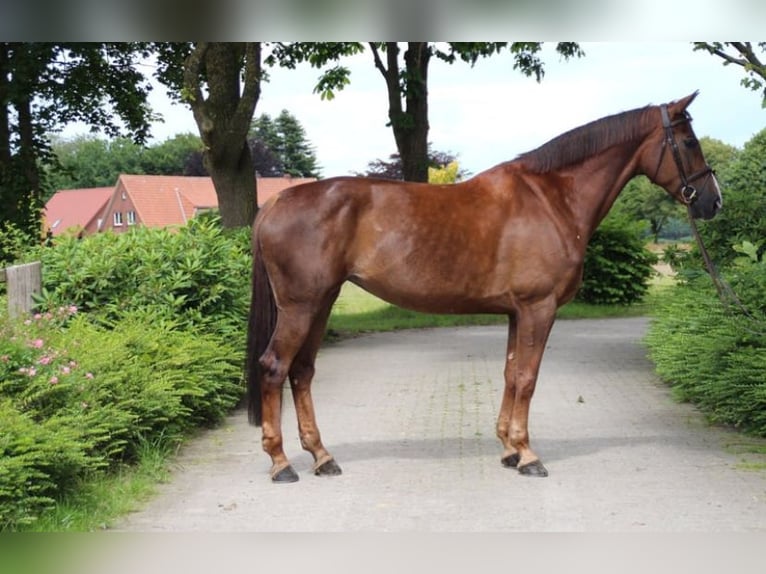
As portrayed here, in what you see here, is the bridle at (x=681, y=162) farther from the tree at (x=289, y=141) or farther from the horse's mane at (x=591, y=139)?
the tree at (x=289, y=141)

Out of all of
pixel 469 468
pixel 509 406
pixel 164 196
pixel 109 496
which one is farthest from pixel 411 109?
pixel 164 196

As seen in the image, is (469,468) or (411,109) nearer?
(469,468)

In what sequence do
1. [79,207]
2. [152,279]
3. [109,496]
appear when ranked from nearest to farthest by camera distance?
[109,496], [152,279], [79,207]

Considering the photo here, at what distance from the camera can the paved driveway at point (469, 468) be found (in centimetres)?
557

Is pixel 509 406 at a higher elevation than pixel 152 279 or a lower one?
lower

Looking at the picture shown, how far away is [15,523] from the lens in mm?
5145

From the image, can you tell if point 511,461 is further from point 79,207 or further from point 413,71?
point 79,207

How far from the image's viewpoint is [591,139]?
21.9 ft

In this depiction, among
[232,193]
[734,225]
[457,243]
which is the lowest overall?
[734,225]

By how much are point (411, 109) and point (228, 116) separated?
501cm

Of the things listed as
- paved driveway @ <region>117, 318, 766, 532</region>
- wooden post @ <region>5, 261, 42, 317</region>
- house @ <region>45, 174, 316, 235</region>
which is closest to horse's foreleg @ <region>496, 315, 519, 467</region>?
paved driveway @ <region>117, 318, 766, 532</region>

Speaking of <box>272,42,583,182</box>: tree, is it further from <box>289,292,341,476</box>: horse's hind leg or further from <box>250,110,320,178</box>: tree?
<box>250,110,320,178</box>: tree

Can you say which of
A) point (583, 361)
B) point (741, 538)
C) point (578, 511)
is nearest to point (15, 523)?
point (578, 511)

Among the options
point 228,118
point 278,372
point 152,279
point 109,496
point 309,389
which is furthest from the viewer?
point 228,118
